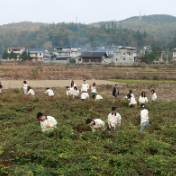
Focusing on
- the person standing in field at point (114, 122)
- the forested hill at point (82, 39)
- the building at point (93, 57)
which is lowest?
the person standing in field at point (114, 122)

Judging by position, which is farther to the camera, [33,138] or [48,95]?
[48,95]

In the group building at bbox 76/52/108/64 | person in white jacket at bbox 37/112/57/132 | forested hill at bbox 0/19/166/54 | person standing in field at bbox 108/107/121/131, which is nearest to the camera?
person in white jacket at bbox 37/112/57/132

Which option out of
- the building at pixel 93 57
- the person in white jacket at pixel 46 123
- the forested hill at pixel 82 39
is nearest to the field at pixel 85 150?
the person in white jacket at pixel 46 123

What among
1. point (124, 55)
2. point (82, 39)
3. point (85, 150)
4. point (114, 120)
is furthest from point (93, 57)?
point (85, 150)

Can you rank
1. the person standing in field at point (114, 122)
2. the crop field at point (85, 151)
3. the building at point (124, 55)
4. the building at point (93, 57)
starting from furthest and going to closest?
the building at point (124, 55) → the building at point (93, 57) → the person standing in field at point (114, 122) → the crop field at point (85, 151)

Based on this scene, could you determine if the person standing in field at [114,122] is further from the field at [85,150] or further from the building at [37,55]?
the building at [37,55]

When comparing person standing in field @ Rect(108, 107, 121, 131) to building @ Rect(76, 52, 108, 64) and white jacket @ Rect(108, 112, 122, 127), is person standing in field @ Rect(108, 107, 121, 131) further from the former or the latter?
building @ Rect(76, 52, 108, 64)

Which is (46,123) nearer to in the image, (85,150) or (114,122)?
(85,150)

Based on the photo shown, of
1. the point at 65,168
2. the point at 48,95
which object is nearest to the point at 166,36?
the point at 48,95

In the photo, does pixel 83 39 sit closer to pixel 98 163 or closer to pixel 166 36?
pixel 166 36

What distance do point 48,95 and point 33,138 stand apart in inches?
309

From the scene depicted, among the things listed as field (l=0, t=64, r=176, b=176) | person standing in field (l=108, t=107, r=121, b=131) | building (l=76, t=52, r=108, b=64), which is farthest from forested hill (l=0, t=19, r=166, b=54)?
field (l=0, t=64, r=176, b=176)

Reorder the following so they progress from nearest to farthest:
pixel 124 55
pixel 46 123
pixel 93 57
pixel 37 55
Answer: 1. pixel 46 123
2. pixel 93 57
3. pixel 124 55
4. pixel 37 55

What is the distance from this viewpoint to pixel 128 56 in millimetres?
59844
